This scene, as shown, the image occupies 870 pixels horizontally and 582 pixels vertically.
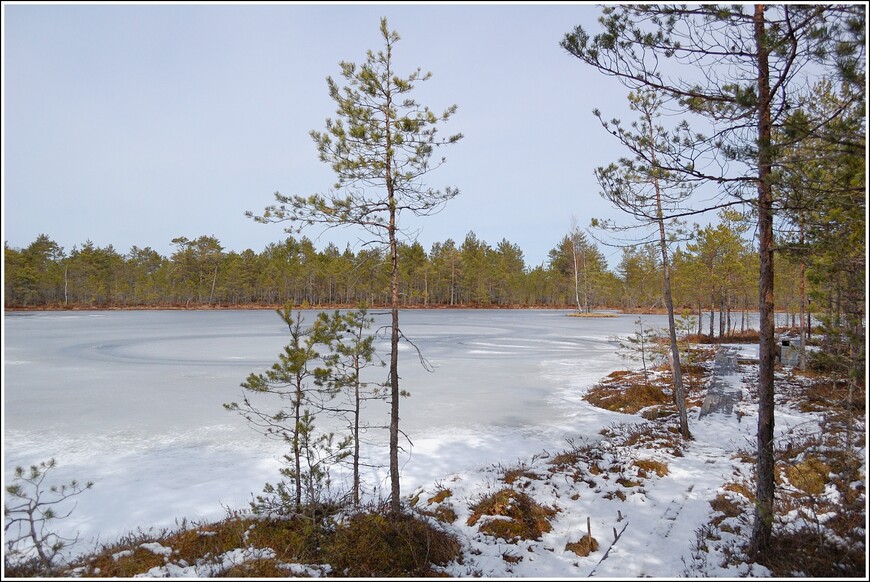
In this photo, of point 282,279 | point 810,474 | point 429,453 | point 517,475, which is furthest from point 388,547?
point 282,279

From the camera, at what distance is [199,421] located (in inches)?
403

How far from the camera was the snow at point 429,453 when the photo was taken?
545cm

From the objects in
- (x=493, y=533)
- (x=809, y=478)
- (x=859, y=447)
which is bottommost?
(x=493, y=533)

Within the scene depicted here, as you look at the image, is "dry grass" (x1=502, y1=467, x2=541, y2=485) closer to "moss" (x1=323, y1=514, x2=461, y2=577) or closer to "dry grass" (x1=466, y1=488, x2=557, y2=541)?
"dry grass" (x1=466, y1=488, x2=557, y2=541)

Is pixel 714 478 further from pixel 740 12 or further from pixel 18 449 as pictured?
pixel 18 449

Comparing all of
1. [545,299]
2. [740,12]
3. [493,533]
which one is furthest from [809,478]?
[545,299]

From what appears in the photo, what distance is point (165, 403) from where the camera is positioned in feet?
38.4

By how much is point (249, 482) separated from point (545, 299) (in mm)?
88676

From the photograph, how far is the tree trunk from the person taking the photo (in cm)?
472

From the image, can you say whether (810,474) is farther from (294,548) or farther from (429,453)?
(294,548)

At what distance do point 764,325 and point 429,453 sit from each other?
19.0 feet

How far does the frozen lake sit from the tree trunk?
13.5ft

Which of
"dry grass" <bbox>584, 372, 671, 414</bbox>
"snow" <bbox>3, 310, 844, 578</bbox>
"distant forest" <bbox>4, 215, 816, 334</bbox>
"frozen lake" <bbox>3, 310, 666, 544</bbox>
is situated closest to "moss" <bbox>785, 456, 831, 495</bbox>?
"snow" <bbox>3, 310, 844, 578</bbox>

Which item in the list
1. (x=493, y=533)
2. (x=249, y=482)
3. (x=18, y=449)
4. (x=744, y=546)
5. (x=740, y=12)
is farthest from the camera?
(x=18, y=449)
